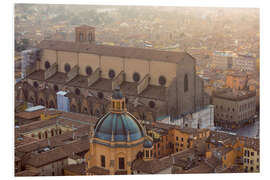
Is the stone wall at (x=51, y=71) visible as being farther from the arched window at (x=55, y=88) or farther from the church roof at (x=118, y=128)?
the church roof at (x=118, y=128)

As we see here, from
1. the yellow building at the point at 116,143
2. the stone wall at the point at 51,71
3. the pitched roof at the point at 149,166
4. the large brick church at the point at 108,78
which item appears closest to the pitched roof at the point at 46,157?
the yellow building at the point at 116,143

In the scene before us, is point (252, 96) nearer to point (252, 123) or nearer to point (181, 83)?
point (252, 123)

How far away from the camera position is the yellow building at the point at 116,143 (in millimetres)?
14250

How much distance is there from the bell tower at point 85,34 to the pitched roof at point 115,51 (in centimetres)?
22

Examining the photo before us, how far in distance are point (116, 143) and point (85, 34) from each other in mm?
7904

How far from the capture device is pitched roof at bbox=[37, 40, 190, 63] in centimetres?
1931

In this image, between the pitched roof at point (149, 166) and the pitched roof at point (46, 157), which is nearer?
A: the pitched roof at point (149, 166)

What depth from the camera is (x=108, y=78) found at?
2081 centimetres

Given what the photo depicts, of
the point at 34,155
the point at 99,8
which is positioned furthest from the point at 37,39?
the point at 34,155

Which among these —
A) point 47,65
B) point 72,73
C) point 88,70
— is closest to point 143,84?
point 88,70

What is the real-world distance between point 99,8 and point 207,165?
5261 mm

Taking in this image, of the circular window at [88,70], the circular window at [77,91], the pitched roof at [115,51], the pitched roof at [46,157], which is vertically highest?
the pitched roof at [115,51]

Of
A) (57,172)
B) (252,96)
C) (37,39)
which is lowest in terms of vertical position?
(57,172)

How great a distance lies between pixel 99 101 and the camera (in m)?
20.2
